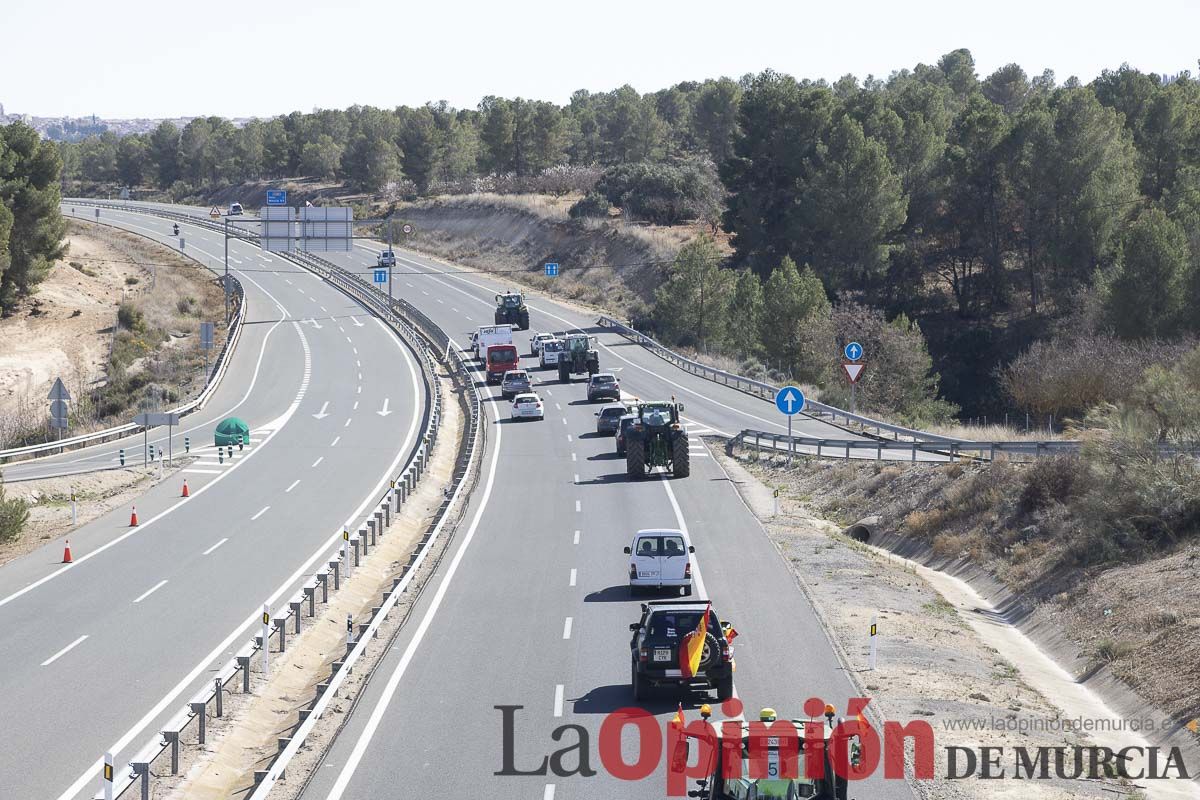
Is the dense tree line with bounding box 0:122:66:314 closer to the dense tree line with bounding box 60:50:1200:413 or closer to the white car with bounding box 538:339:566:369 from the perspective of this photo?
the white car with bounding box 538:339:566:369

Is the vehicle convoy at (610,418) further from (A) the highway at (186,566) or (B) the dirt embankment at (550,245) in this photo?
(B) the dirt embankment at (550,245)

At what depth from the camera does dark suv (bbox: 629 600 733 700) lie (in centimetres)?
1731

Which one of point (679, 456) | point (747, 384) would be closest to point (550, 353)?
point (747, 384)

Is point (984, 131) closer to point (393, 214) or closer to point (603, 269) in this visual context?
point (603, 269)

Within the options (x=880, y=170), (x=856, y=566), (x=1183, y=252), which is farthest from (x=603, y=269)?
(x=856, y=566)

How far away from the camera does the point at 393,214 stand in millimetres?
144875

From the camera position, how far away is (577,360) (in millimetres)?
66750

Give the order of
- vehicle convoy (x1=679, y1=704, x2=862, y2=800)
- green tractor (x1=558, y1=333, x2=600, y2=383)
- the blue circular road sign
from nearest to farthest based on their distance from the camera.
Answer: vehicle convoy (x1=679, y1=704, x2=862, y2=800)
the blue circular road sign
green tractor (x1=558, y1=333, x2=600, y2=383)

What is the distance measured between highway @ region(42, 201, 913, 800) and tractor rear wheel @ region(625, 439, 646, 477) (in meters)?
0.56

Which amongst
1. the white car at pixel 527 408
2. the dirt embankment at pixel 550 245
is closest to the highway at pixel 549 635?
the white car at pixel 527 408

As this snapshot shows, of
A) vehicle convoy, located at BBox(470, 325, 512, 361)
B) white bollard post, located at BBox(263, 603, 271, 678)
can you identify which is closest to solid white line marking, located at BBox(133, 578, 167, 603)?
white bollard post, located at BBox(263, 603, 271, 678)

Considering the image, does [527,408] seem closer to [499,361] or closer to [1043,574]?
[499,361]

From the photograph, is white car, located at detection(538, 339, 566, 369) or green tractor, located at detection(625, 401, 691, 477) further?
white car, located at detection(538, 339, 566, 369)

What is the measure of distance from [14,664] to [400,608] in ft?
22.2
